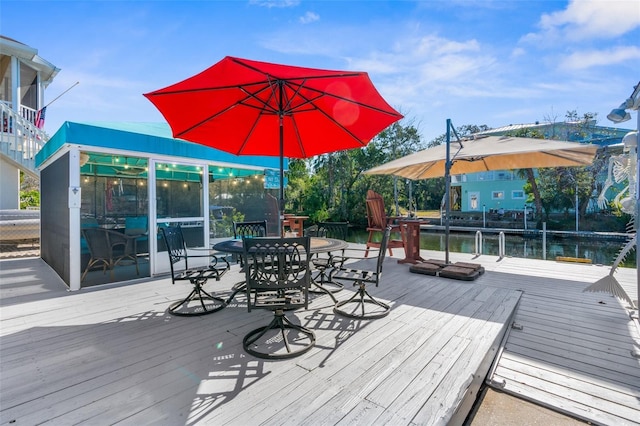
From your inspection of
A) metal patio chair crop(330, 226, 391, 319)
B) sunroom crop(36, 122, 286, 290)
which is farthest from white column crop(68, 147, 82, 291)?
metal patio chair crop(330, 226, 391, 319)

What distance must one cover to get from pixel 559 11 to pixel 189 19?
24.5 feet

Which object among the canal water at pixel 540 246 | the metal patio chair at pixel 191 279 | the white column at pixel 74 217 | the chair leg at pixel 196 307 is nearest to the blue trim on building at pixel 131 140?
the white column at pixel 74 217

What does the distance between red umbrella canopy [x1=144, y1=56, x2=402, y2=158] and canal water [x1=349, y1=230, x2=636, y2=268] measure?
10.3 meters

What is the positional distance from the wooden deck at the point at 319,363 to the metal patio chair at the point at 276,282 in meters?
0.12

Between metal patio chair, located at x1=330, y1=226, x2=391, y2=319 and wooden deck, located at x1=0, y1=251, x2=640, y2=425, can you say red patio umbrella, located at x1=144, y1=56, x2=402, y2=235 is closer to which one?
metal patio chair, located at x1=330, y1=226, x2=391, y2=319

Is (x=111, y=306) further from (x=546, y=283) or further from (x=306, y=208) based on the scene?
(x=306, y=208)

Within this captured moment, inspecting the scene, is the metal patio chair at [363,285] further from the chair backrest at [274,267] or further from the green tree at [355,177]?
the green tree at [355,177]

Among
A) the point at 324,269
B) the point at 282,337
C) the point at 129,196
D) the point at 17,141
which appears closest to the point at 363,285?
the point at 324,269

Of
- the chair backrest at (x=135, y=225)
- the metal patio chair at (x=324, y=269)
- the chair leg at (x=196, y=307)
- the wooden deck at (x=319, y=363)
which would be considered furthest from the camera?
the chair backrest at (x=135, y=225)

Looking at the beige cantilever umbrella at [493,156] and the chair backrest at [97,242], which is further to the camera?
the chair backrest at [97,242]

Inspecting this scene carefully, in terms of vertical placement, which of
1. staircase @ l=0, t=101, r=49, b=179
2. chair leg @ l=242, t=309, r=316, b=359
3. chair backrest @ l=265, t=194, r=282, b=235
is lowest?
chair leg @ l=242, t=309, r=316, b=359

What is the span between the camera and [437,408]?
1.53 meters

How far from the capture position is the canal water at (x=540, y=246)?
1151 cm

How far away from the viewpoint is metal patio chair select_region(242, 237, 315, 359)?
2033 mm
